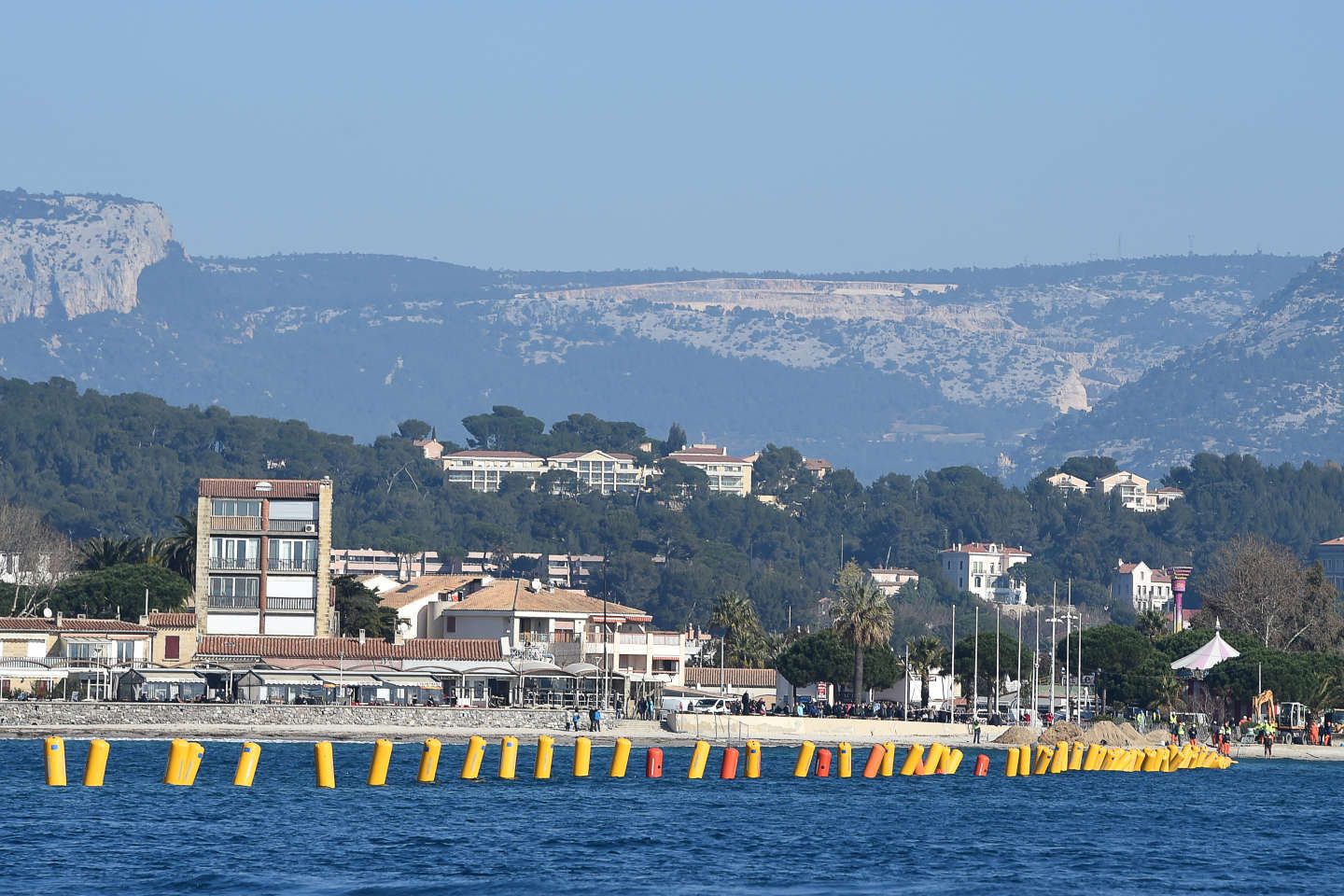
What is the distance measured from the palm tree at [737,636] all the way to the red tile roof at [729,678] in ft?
26.8

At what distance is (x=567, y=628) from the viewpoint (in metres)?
134

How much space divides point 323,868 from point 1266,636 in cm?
10672

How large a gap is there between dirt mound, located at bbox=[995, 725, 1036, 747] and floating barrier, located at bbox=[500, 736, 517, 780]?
35404 millimetres

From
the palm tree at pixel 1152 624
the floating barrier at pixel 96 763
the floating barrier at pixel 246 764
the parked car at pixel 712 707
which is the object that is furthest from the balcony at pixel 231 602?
the palm tree at pixel 1152 624

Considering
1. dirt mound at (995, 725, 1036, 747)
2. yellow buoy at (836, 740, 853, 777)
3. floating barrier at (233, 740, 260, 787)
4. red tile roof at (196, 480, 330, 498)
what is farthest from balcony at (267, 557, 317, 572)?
floating barrier at (233, 740, 260, 787)

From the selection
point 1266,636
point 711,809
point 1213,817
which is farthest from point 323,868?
point 1266,636

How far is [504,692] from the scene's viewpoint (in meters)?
112

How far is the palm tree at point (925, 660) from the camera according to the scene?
5153 inches

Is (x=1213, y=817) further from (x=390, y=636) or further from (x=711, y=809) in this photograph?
(x=390, y=636)

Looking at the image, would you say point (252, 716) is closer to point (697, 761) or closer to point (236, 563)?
point (236, 563)

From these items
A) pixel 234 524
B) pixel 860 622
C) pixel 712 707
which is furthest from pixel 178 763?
pixel 860 622

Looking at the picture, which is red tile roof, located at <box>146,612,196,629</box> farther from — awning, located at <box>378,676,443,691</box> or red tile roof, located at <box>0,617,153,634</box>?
awning, located at <box>378,676,443,691</box>

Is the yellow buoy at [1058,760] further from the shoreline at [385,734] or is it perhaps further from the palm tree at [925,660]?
the palm tree at [925,660]

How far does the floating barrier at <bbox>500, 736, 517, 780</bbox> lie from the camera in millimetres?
73812
